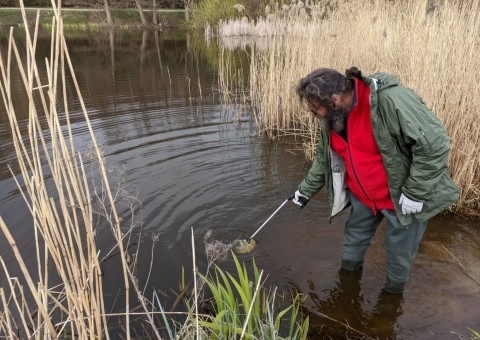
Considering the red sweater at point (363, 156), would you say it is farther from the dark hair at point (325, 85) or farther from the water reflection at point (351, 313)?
the water reflection at point (351, 313)

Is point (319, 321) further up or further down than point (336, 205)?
further down

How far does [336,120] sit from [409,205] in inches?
25.7

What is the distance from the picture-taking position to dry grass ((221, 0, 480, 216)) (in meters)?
3.51

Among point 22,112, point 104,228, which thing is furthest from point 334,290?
point 22,112

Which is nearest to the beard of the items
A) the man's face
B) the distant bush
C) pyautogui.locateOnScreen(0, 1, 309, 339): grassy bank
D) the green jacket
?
A: the man's face

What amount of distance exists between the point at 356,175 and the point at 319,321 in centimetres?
118

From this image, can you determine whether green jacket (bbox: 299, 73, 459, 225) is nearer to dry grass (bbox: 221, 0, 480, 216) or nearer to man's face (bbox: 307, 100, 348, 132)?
man's face (bbox: 307, 100, 348, 132)

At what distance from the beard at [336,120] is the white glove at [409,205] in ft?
1.82

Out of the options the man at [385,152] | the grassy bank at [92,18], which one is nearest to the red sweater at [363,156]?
the man at [385,152]

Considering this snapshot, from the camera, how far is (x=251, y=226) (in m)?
3.87

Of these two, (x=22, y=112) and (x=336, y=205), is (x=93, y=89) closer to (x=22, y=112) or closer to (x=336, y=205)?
(x=22, y=112)

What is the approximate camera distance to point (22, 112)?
7.53 meters

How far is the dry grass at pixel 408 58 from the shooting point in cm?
351

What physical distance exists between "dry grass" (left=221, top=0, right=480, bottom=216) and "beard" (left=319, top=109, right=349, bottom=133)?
6.73ft
